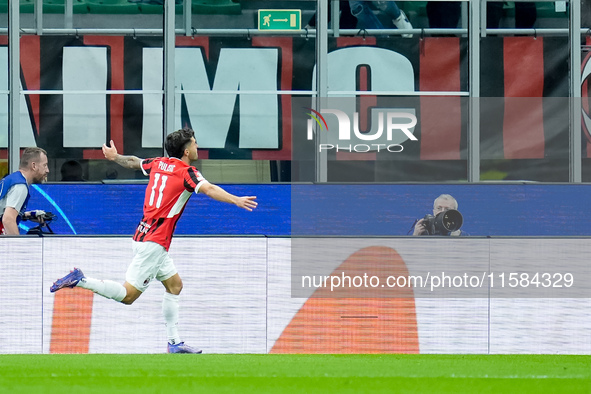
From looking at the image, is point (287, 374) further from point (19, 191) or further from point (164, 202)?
point (19, 191)

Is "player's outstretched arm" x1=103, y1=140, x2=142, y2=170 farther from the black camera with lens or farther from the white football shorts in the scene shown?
the black camera with lens

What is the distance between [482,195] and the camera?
40.9 feet

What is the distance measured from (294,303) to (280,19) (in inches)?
202

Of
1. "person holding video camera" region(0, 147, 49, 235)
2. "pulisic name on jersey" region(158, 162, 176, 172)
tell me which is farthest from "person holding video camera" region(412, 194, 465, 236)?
"person holding video camera" region(0, 147, 49, 235)

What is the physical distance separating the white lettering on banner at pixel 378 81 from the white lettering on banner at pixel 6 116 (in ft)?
11.5

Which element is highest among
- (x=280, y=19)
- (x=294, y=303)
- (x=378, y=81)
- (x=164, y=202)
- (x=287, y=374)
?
(x=280, y=19)

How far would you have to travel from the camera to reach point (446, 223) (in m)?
11.7

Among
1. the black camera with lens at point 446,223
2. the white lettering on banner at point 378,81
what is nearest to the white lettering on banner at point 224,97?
the white lettering on banner at point 378,81

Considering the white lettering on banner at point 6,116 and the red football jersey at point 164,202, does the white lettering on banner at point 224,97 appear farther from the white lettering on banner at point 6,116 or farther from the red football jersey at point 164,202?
the red football jersey at point 164,202

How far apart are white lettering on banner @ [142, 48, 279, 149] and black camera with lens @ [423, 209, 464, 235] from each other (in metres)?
2.18

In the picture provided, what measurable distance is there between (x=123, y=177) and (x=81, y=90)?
125cm

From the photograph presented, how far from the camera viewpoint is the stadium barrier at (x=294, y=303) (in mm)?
8922

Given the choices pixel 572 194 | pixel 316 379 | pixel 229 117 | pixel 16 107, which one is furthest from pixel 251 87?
pixel 316 379

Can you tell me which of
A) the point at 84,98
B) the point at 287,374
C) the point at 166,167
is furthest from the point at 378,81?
the point at 287,374
